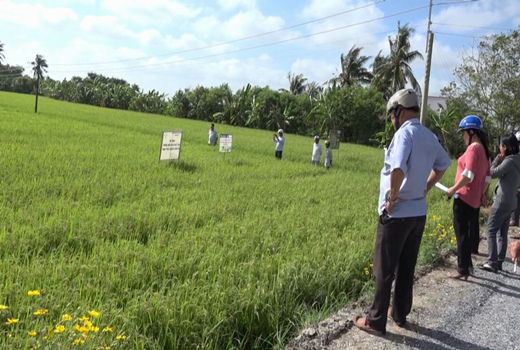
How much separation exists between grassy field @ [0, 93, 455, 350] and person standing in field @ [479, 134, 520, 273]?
0.63 meters

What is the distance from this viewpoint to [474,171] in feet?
14.1

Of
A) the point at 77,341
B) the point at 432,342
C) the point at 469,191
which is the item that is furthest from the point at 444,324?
the point at 77,341

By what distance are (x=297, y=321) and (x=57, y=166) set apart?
7287mm

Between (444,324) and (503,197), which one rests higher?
(503,197)

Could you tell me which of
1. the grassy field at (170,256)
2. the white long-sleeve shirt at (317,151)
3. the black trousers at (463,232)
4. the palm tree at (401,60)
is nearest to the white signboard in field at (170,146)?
the grassy field at (170,256)

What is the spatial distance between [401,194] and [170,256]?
7.70 ft

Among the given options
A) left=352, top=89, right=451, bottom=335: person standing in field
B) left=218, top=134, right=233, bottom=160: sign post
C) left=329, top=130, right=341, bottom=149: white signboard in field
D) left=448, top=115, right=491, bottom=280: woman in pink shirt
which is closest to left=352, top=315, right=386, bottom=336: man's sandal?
left=352, top=89, right=451, bottom=335: person standing in field

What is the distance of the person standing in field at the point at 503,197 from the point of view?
190 inches

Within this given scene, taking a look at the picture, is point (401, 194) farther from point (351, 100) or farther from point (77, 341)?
point (351, 100)

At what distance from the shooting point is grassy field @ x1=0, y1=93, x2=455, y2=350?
2.82 m

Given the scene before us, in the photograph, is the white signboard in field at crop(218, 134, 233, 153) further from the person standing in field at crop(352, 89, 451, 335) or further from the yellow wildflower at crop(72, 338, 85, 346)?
the yellow wildflower at crop(72, 338, 85, 346)

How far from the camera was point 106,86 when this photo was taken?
6050 centimetres

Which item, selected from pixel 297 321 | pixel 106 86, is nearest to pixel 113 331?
pixel 297 321

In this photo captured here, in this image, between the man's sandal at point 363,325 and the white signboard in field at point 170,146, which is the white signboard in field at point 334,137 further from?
the man's sandal at point 363,325
